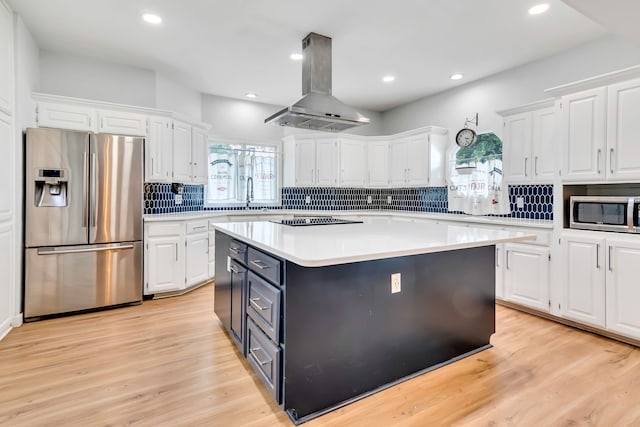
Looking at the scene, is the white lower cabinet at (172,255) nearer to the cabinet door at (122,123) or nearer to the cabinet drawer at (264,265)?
the cabinet door at (122,123)

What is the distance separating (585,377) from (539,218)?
2029 millimetres

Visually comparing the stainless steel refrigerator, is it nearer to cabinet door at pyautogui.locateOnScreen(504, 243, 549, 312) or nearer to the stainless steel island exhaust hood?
the stainless steel island exhaust hood

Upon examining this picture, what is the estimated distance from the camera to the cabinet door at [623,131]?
2584 millimetres

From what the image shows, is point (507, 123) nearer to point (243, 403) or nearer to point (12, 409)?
point (243, 403)

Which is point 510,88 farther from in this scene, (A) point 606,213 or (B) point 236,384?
(B) point 236,384

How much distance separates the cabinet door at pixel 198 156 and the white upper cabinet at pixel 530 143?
12.3 ft

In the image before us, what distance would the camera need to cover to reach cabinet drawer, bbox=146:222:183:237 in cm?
367

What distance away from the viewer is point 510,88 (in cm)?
410

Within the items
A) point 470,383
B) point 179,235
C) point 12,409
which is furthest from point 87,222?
point 470,383

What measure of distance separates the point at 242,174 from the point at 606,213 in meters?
4.54

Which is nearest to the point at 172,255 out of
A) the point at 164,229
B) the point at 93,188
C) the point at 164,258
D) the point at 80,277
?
the point at 164,258

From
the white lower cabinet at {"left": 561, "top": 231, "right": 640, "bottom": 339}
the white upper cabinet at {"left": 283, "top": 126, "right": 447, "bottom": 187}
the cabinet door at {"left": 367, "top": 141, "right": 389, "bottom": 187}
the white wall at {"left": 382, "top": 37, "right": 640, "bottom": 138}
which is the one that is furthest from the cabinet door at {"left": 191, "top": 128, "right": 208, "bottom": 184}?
the white lower cabinet at {"left": 561, "top": 231, "right": 640, "bottom": 339}

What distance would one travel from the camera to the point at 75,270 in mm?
3262

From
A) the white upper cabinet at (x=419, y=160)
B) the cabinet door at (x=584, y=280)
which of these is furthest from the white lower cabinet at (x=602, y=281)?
the white upper cabinet at (x=419, y=160)
